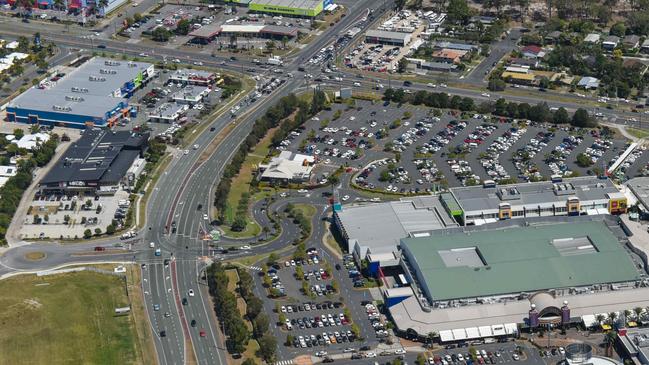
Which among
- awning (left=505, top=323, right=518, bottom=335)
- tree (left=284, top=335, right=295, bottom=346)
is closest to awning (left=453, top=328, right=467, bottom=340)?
awning (left=505, top=323, right=518, bottom=335)

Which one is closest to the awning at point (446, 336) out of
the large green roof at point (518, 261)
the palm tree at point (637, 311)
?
the large green roof at point (518, 261)

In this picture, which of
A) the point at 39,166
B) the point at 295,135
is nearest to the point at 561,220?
the point at 295,135

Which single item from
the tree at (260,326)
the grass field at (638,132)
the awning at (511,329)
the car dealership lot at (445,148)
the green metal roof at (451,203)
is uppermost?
the tree at (260,326)

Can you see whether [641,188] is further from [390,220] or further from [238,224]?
[238,224]

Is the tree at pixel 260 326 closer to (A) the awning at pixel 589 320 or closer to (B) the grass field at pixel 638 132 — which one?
(A) the awning at pixel 589 320

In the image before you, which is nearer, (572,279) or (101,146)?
(572,279)

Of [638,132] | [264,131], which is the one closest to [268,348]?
[264,131]

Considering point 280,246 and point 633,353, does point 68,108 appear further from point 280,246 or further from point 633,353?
point 633,353
